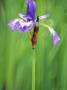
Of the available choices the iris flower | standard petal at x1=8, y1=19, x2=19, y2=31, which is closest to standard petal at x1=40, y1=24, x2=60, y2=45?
the iris flower

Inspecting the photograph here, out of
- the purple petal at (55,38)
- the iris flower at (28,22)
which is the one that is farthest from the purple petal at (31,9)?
the purple petal at (55,38)

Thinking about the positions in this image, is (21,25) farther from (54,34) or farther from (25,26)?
(54,34)

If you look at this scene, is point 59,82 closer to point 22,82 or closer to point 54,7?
point 22,82

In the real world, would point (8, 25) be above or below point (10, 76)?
above

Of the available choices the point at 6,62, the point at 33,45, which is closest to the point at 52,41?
the point at 33,45

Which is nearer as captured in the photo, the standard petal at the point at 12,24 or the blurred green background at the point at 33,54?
the standard petal at the point at 12,24

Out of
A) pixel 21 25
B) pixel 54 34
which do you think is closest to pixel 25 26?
pixel 21 25

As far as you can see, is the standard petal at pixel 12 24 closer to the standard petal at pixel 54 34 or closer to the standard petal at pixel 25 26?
the standard petal at pixel 25 26
